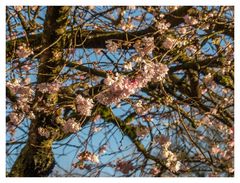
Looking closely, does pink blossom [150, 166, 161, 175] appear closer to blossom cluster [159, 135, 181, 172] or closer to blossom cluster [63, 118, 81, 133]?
blossom cluster [159, 135, 181, 172]

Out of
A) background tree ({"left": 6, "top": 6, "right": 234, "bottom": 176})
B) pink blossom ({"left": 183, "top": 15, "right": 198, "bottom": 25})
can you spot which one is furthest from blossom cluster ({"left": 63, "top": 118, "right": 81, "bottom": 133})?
pink blossom ({"left": 183, "top": 15, "right": 198, "bottom": 25})

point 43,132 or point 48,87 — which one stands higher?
point 48,87

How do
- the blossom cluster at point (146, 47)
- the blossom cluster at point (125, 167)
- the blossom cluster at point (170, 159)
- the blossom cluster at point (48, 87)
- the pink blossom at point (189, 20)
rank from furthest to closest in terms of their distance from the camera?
the pink blossom at point (189, 20) → the blossom cluster at point (125, 167) → the blossom cluster at point (48, 87) → the blossom cluster at point (170, 159) → the blossom cluster at point (146, 47)

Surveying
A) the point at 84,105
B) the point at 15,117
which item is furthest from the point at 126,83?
the point at 15,117

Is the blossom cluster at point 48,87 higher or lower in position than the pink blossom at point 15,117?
higher

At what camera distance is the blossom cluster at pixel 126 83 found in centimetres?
260

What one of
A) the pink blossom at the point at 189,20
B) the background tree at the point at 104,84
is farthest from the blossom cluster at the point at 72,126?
the pink blossom at the point at 189,20

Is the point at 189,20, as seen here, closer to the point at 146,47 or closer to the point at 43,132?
the point at 146,47

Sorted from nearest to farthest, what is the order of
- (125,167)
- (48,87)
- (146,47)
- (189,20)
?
(146,47) → (48,87) → (125,167) → (189,20)

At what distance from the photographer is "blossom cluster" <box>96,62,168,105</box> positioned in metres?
2.60

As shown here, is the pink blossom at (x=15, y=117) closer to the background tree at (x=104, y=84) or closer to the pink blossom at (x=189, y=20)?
the background tree at (x=104, y=84)

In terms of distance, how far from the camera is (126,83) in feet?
8.55
